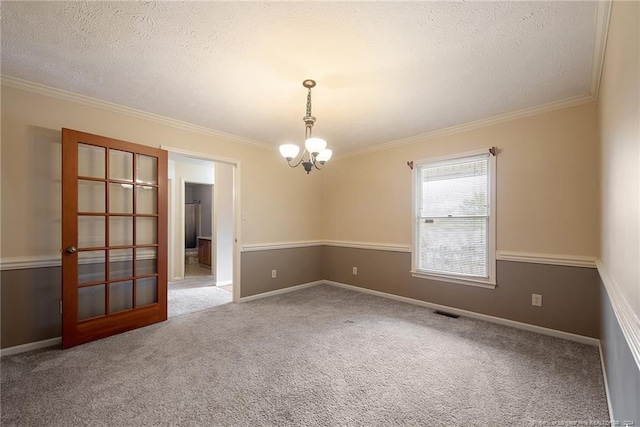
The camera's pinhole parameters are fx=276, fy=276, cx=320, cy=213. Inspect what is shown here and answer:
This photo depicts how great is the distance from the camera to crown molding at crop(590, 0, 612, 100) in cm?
152

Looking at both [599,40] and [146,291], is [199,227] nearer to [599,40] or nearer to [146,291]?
[146,291]

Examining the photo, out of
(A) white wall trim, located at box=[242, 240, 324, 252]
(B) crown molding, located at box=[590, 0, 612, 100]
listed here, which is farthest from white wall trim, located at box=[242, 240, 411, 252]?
(B) crown molding, located at box=[590, 0, 612, 100]

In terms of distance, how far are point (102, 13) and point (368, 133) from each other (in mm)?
2921

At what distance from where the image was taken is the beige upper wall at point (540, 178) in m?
2.66

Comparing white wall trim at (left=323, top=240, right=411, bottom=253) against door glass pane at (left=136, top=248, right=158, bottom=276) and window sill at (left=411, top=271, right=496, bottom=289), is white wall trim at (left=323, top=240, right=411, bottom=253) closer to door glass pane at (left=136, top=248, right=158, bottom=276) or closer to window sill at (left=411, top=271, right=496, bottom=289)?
window sill at (left=411, top=271, right=496, bottom=289)

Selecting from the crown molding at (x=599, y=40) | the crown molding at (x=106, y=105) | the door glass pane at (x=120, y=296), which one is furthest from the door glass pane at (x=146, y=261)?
the crown molding at (x=599, y=40)

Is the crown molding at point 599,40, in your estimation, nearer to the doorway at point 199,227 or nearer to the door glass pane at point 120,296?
Answer: the door glass pane at point 120,296

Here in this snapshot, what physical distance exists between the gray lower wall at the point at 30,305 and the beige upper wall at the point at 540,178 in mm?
4011

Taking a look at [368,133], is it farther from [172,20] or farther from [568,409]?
[568,409]

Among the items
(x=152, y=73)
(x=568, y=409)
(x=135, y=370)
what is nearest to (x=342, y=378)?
(x=568, y=409)

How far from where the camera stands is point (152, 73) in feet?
7.50

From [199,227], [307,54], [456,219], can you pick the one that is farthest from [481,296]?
[199,227]

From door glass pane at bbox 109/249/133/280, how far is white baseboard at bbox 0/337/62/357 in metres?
0.69

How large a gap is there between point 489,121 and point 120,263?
176 inches
